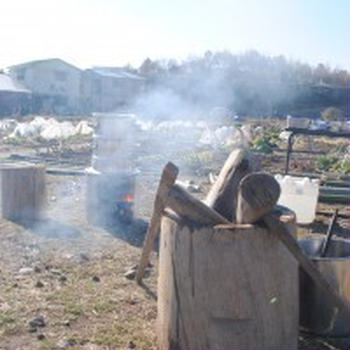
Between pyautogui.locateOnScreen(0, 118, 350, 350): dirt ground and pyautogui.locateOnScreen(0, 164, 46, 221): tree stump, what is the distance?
0.72 feet

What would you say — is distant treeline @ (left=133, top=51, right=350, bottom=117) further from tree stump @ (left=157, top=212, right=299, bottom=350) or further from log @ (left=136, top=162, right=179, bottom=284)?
tree stump @ (left=157, top=212, right=299, bottom=350)

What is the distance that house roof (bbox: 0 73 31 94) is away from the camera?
49328 millimetres

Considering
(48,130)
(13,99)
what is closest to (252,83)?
(48,130)

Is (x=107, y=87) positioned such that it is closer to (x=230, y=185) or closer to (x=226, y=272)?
(x=230, y=185)

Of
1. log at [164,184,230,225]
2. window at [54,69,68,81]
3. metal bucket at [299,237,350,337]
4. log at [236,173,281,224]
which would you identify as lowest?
metal bucket at [299,237,350,337]

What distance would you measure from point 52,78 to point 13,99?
348 inches

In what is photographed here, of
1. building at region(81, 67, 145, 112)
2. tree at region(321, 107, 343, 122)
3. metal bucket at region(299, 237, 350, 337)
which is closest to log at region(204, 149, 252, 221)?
metal bucket at region(299, 237, 350, 337)

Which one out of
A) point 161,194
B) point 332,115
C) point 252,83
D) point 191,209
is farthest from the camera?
point 332,115

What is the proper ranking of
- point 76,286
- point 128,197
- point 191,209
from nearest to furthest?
point 191,209 < point 76,286 < point 128,197

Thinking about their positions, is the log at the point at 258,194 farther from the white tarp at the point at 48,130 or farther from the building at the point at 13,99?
the building at the point at 13,99

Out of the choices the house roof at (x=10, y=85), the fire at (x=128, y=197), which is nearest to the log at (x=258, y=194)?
the fire at (x=128, y=197)

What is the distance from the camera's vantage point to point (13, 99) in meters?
49.2

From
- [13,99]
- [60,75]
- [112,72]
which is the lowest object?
[13,99]

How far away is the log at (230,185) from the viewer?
4.13 metres
